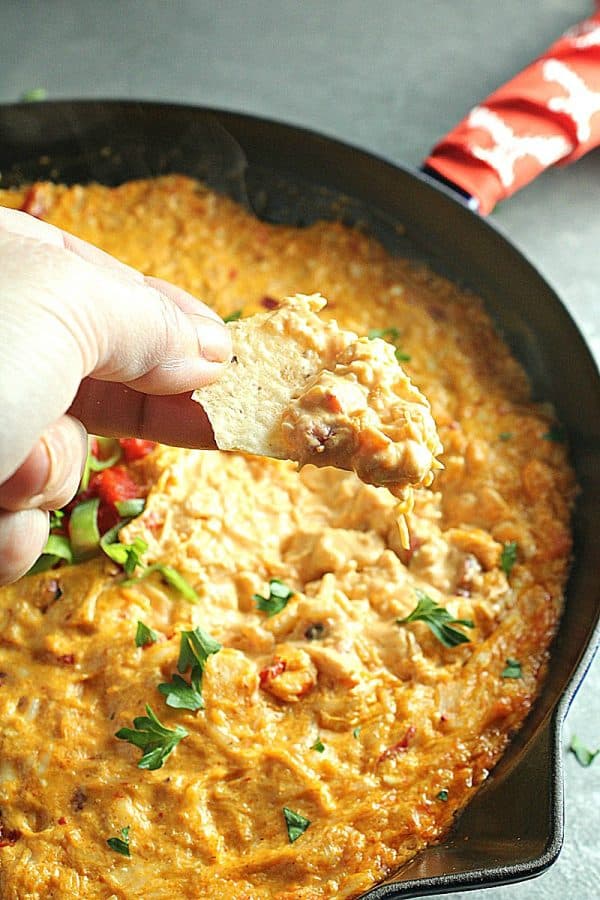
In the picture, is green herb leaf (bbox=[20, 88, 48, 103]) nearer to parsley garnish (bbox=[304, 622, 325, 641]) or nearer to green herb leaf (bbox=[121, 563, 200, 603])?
green herb leaf (bbox=[121, 563, 200, 603])

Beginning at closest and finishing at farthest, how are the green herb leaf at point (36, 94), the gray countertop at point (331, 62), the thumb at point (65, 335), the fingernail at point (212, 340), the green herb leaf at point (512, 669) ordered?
the thumb at point (65, 335) → the fingernail at point (212, 340) → the green herb leaf at point (512, 669) → the gray countertop at point (331, 62) → the green herb leaf at point (36, 94)

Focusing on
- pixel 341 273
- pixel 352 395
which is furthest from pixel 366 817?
pixel 341 273

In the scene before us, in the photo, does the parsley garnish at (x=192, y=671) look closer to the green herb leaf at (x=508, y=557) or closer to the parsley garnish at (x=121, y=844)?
the parsley garnish at (x=121, y=844)

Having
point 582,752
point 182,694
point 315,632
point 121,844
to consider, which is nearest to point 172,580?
point 182,694

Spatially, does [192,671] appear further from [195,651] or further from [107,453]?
[107,453]

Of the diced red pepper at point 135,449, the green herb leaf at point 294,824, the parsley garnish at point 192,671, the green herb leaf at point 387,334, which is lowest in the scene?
the green herb leaf at point 294,824

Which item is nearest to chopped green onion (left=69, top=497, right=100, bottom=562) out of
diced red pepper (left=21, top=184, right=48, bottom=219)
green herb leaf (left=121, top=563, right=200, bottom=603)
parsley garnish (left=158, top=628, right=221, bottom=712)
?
green herb leaf (left=121, top=563, right=200, bottom=603)

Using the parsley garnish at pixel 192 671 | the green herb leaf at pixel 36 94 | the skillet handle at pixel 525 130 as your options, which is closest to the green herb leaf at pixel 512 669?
the parsley garnish at pixel 192 671
